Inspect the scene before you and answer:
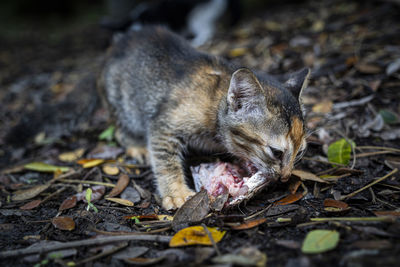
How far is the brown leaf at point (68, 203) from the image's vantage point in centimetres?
325

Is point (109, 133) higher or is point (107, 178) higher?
point (109, 133)

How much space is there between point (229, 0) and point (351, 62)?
16.9ft

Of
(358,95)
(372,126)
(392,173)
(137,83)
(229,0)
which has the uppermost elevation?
(229,0)

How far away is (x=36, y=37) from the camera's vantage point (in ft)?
41.3

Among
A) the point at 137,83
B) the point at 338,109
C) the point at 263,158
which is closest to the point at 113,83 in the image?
the point at 137,83

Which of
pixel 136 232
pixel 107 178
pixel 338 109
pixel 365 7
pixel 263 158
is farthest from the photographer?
pixel 365 7

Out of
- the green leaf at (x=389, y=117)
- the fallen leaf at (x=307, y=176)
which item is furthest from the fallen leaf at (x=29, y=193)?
the green leaf at (x=389, y=117)

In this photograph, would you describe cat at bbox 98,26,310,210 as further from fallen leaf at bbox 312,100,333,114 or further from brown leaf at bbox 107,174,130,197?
fallen leaf at bbox 312,100,333,114

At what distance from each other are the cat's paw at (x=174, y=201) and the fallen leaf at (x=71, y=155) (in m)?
1.85

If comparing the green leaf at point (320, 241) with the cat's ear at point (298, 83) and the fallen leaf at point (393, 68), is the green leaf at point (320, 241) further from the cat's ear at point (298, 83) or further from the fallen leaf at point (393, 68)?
the fallen leaf at point (393, 68)

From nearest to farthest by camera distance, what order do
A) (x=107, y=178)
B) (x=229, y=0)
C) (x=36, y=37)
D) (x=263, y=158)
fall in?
(x=263, y=158), (x=107, y=178), (x=229, y=0), (x=36, y=37)

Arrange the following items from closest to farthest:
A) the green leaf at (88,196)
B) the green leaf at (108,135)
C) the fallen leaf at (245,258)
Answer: the fallen leaf at (245,258) < the green leaf at (88,196) < the green leaf at (108,135)

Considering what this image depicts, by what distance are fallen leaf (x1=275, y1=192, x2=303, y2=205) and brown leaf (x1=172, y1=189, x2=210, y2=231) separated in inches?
27.5

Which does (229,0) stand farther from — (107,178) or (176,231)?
(176,231)
